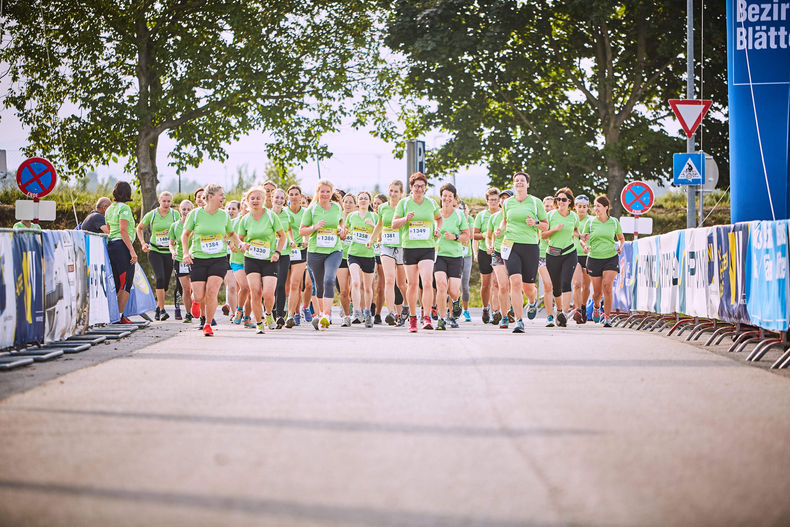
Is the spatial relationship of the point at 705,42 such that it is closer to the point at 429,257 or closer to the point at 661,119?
the point at 661,119

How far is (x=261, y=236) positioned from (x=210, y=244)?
29.1 inches

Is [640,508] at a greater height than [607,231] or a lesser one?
lesser

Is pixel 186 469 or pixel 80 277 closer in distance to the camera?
pixel 186 469

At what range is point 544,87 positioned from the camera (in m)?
35.3

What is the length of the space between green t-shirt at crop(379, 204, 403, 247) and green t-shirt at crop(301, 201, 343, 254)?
0.65 metres

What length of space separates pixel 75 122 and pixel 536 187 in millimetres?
14005

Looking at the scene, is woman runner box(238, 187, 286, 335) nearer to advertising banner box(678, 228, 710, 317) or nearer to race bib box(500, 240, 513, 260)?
race bib box(500, 240, 513, 260)

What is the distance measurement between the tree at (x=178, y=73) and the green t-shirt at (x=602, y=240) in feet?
58.2

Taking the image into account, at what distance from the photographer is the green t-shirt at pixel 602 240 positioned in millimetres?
17359

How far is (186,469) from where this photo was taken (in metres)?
5.06

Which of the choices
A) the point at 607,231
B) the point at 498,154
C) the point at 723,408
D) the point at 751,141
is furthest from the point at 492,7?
the point at 723,408

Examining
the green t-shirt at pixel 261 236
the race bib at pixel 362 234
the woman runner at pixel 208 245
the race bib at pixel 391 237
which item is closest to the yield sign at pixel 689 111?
the race bib at pixel 362 234

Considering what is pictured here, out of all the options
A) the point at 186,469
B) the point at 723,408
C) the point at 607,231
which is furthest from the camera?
the point at 607,231

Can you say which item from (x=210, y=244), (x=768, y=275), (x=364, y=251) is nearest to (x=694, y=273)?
(x=768, y=275)
